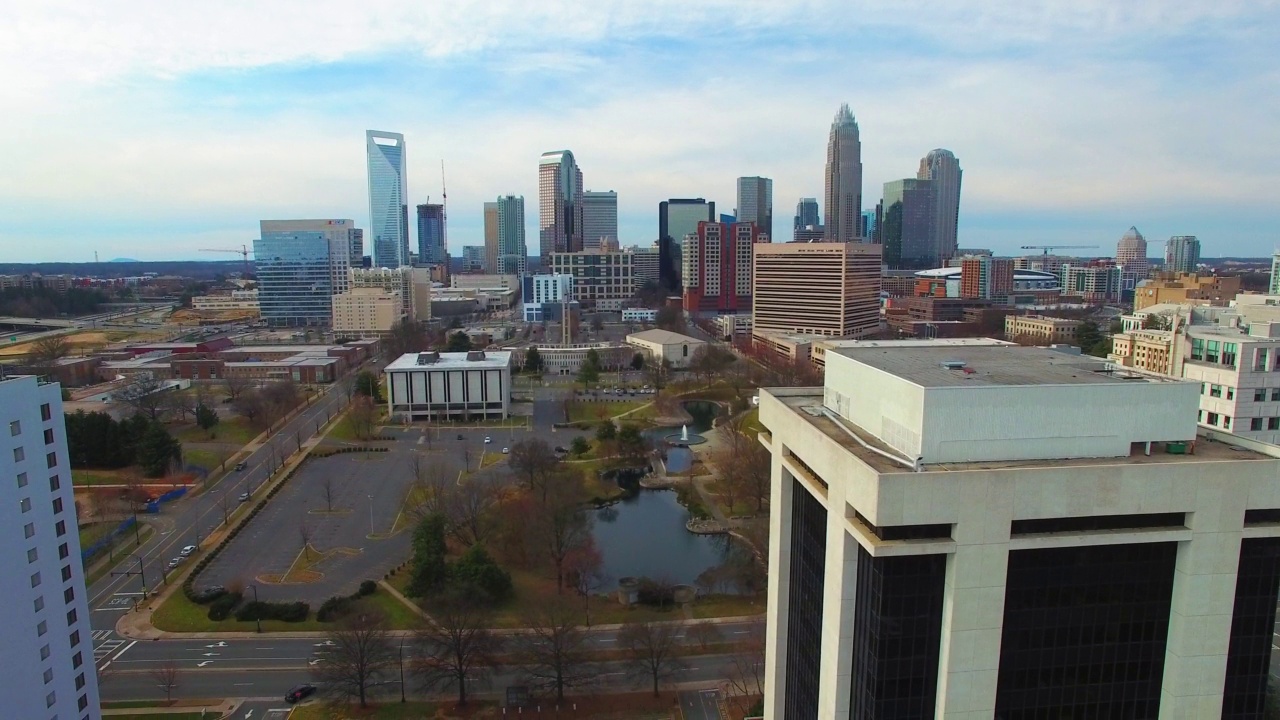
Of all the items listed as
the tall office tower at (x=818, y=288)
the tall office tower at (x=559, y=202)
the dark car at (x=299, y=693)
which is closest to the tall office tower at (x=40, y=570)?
the dark car at (x=299, y=693)

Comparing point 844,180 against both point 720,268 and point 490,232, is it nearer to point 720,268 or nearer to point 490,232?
point 720,268

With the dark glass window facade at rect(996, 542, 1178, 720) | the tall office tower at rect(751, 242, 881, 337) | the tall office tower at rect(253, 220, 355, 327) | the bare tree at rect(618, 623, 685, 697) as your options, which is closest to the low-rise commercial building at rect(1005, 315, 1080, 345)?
the tall office tower at rect(751, 242, 881, 337)

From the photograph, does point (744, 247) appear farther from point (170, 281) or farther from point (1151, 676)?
point (170, 281)

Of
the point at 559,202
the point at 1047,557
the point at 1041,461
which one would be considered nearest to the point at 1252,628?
the point at 1047,557

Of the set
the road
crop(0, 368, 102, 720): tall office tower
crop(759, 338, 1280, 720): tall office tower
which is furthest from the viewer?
the road

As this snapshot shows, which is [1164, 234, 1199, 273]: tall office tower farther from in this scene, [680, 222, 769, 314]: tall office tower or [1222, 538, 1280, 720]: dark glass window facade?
[1222, 538, 1280, 720]: dark glass window facade

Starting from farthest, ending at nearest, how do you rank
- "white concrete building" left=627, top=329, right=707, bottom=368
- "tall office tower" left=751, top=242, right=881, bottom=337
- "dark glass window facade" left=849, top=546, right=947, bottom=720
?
"tall office tower" left=751, top=242, right=881, bottom=337
"white concrete building" left=627, top=329, right=707, bottom=368
"dark glass window facade" left=849, top=546, right=947, bottom=720

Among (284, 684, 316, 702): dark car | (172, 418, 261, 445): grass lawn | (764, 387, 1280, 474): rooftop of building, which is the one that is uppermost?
(764, 387, 1280, 474): rooftop of building

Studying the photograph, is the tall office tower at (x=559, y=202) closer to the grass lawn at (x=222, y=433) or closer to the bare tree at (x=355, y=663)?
the grass lawn at (x=222, y=433)
